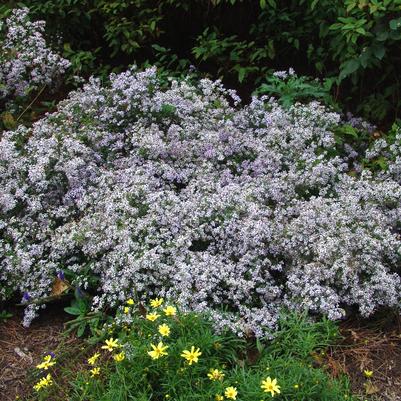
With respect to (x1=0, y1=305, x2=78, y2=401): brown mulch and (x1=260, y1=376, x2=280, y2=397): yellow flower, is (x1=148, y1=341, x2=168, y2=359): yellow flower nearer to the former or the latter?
(x1=260, y1=376, x2=280, y2=397): yellow flower

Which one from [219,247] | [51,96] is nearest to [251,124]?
[219,247]

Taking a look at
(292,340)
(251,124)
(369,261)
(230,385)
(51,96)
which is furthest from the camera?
(51,96)

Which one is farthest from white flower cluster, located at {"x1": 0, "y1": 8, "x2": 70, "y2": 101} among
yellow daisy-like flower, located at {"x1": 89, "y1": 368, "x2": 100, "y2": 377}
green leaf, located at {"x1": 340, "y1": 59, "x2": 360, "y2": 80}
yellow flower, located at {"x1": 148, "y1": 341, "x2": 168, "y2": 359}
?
yellow flower, located at {"x1": 148, "y1": 341, "x2": 168, "y2": 359}

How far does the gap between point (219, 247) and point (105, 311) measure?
0.76m

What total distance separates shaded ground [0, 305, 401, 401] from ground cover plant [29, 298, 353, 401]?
3.4 inches

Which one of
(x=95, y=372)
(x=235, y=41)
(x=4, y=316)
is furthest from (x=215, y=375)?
(x=235, y=41)

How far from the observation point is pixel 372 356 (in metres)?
3.39

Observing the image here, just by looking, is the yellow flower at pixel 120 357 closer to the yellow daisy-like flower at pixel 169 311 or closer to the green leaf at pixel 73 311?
the yellow daisy-like flower at pixel 169 311

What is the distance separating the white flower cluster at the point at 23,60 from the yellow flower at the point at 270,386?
358cm

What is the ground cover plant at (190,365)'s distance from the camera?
2839mm

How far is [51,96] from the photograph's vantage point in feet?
20.0

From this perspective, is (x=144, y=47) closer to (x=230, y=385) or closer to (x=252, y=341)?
(x=252, y=341)

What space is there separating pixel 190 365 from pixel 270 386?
391mm

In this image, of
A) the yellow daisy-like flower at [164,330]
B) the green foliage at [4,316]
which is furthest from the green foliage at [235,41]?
the green foliage at [4,316]
